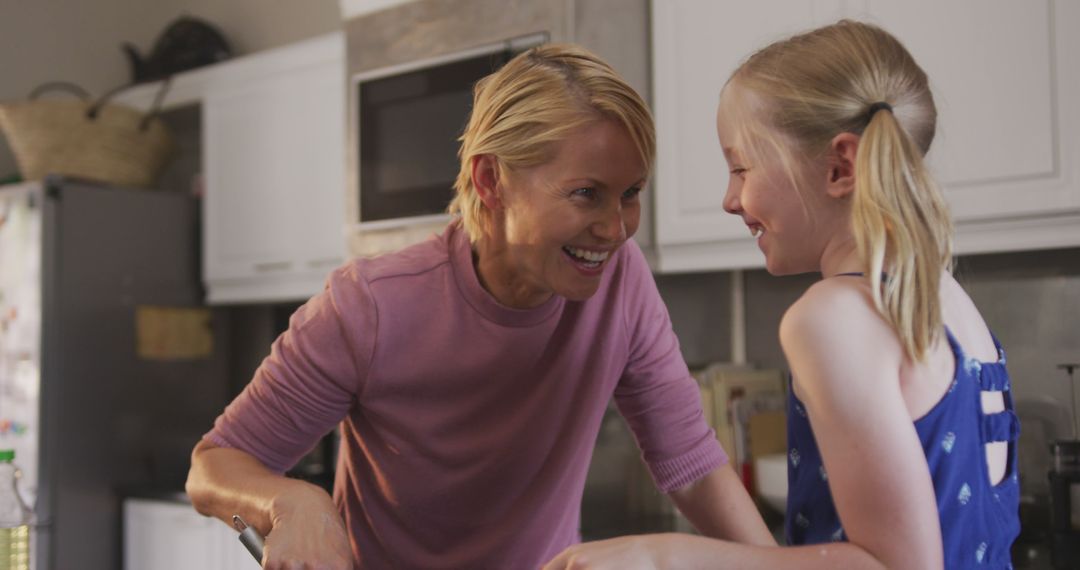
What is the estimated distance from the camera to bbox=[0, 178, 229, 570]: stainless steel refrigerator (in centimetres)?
299

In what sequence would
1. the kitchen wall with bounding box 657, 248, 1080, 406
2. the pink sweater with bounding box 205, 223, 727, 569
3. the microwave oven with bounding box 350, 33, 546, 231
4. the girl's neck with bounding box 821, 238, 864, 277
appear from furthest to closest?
the microwave oven with bounding box 350, 33, 546, 231, the kitchen wall with bounding box 657, 248, 1080, 406, the pink sweater with bounding box 205, 223, 727, 569, the girl's neck with bounding box 821, 238, 864, 277

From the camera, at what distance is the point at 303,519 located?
3.15 feet

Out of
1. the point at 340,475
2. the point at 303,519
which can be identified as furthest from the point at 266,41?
the point at 303,519

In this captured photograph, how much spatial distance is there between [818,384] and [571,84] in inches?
19.1

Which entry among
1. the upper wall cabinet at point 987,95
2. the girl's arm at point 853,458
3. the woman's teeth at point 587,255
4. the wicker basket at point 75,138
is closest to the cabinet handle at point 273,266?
the wicker basket at point 75,138

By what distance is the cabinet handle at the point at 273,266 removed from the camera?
309 centimetres

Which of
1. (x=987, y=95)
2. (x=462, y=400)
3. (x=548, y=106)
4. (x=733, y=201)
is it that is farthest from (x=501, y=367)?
(x=987, y=95)

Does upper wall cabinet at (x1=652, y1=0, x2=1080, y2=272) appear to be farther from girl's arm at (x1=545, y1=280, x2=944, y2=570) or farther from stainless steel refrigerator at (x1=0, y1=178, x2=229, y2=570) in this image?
stainless steel refrigerator at (x1=0, y1=178, x2=229, y2=570)

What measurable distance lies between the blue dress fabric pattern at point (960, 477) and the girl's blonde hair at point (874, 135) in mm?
55

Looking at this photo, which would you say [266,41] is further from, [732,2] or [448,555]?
[448,555]

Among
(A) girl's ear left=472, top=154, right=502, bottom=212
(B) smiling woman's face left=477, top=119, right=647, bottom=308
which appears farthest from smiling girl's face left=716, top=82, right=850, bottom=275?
(A) girl's ear left=472, top=154, right=502, bottom=212

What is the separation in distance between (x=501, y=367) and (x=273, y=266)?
6.75ft

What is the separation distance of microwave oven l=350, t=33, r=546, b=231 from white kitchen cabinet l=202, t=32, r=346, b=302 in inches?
14.1

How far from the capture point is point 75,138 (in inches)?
123
